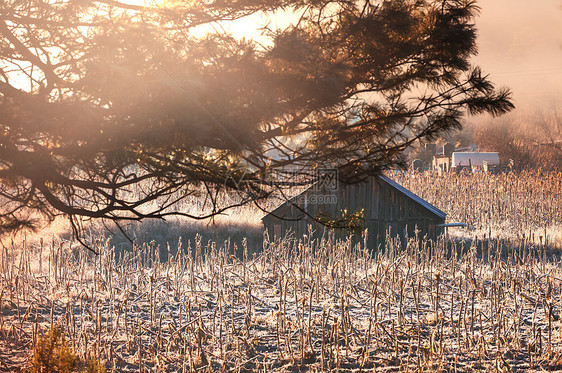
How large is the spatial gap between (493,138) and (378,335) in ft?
172

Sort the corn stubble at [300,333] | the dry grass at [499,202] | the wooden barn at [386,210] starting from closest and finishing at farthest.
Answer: the corn stubble at [300,333] → the wooden barn at [386,210] → the dry grass at [499,202]

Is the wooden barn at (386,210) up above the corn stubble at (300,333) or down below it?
above

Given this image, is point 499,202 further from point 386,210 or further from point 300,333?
point 300,333

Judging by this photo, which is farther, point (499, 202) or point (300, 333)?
point (499, 202)

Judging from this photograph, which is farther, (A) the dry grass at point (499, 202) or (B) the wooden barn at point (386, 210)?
(A) the dry grass at point (499, 202)

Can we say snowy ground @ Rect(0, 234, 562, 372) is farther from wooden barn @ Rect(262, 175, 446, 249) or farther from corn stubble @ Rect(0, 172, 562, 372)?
wooden barn @ Rect(262, 175, 446, 249)

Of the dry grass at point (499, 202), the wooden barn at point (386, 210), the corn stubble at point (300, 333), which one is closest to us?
the corn stubble at point (300, 333)

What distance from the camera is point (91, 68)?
3.83m

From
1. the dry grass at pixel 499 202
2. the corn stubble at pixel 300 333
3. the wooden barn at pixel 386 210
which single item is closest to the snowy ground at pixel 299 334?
the corn stubble at pixel 300 333

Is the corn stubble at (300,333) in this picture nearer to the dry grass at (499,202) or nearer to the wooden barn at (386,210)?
the wooden barn at (386,210)

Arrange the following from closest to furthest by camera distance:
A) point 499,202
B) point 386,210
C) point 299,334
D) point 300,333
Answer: point 300,333, point 299,334, point 386,210, point 499,202

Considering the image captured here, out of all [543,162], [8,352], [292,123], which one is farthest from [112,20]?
[543,162]

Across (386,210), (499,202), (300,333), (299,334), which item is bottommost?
(299,334)

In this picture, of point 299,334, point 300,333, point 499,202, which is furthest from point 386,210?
point 300,333
